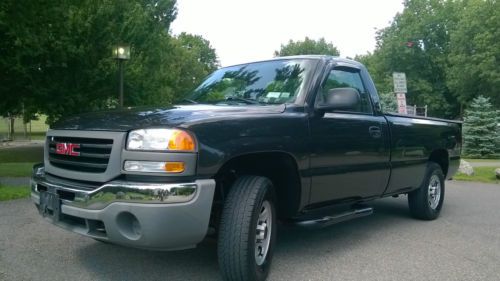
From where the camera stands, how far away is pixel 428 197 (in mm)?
6277

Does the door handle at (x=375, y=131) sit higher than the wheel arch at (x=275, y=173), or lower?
higher

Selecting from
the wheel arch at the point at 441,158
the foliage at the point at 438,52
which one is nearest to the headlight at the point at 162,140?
the wheel arch at the point at 441,158

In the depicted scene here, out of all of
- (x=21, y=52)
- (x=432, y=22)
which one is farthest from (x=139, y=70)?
(x=432, y=22)

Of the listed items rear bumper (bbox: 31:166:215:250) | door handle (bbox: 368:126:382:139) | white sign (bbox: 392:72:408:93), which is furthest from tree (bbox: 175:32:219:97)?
rear bumper (bbox: 31:166:215:250)

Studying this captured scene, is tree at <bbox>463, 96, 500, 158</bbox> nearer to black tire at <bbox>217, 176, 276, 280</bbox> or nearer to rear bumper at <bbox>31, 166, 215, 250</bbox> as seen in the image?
black tire at <bbox>217, 176, 276, 280</bbox>

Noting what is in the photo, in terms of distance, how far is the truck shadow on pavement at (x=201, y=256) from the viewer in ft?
12.6

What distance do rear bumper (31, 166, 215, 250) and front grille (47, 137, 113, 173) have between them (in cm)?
19

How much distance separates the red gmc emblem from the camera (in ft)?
11.5

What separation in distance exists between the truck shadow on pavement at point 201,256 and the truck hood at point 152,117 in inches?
47.2

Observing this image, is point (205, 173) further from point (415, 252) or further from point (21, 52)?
point (21, 52)

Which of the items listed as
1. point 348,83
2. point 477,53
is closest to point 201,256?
point 348,83

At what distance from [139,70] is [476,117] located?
55.3 feet

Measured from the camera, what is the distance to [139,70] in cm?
2077

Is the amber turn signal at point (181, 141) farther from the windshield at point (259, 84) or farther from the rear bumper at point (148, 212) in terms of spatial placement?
the windshield at point (259, 84)
